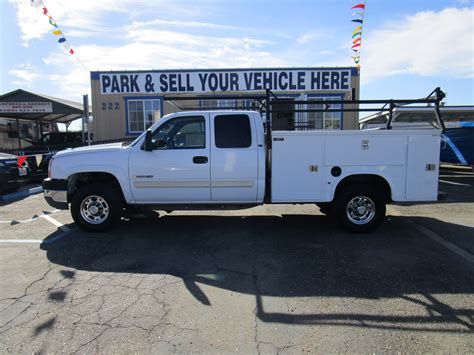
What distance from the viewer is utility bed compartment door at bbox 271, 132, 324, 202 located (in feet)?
19.2

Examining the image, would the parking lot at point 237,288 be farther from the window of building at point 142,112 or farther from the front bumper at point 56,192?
the window of building at point 142,112

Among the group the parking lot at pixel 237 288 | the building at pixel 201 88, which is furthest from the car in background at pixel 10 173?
the building at pixel 201 88

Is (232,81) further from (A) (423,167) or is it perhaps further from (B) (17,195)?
(A) (423,167)

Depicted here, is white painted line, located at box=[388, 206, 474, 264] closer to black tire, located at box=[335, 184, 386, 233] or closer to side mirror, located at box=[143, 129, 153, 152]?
black tire, located at box=[335, 184, 386, 233]

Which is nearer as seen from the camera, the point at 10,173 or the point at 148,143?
the point at 148,143

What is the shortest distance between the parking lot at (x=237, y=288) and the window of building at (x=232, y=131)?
1553mm

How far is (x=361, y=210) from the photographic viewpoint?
19.9ft

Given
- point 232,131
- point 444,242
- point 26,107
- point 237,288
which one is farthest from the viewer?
point 26,107

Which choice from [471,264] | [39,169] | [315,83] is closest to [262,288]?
[471,264]

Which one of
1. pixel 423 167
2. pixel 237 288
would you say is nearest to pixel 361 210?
pixel 423 167

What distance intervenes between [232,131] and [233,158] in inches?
18.2

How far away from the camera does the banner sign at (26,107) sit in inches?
786

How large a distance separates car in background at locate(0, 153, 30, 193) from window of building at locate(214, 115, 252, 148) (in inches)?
274

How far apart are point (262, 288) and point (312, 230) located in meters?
2.56
